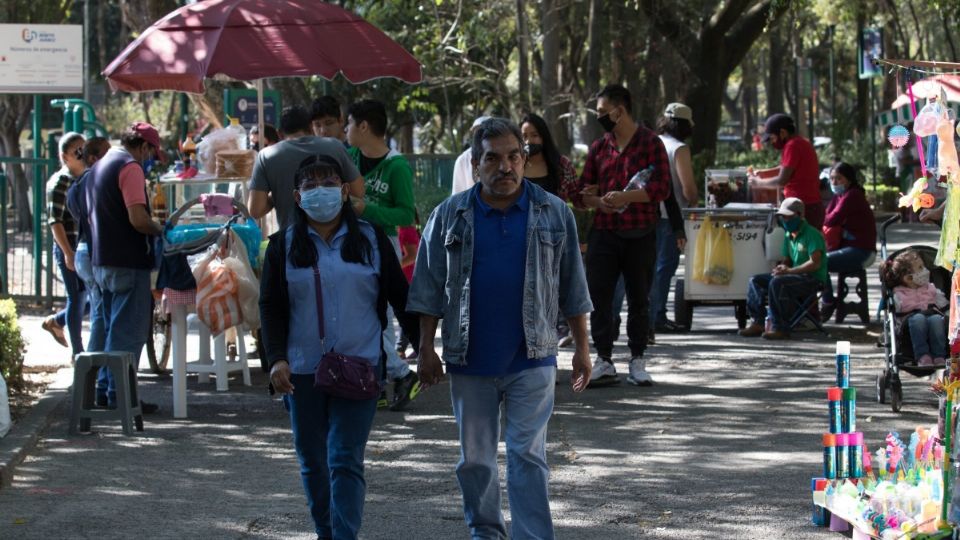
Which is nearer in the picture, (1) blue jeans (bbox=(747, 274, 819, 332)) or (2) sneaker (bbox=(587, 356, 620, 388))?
(2) sneaker (bbox=(587, 356, 620, 388))

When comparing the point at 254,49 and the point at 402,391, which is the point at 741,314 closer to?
the point at 402,391

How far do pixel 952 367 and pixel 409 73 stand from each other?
6118 mm

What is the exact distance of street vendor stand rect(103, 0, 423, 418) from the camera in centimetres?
1059

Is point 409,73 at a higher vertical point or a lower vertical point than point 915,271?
higher

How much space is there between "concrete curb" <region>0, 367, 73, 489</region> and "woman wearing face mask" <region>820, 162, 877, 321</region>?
6.64m

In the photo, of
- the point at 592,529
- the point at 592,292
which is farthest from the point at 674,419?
the point at 592,529

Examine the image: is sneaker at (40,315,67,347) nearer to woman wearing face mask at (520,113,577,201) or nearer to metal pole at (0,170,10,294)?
metal pole at (0,170,10,294)

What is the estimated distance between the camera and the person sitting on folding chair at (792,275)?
13.0 meters

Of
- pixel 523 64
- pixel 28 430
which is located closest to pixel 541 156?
pixel 28 430

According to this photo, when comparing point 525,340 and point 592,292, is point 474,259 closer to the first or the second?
point 525,340

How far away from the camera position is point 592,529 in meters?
6.73

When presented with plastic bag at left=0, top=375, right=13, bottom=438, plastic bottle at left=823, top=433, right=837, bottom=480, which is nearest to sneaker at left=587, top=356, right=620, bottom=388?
plastic bag at left=0, top=375, right=13, bottom=438

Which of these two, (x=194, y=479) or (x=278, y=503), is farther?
(x=194, y=479)

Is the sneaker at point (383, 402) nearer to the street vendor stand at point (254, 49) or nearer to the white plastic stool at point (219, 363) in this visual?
the white plastic stool at point (219, 363)
